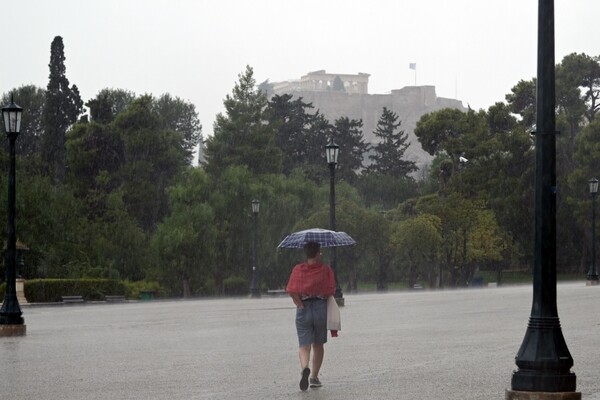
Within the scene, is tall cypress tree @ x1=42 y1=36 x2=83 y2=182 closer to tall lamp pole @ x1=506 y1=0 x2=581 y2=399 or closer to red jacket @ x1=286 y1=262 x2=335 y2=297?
red jacket @ x1=286 y1=262 x2=335 y2=297

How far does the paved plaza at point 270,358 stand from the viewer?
14047mm

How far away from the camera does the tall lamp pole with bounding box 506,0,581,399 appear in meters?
11.3

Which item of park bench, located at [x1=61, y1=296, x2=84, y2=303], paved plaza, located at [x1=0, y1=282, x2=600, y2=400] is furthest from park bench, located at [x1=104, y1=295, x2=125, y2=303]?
paved plaza, located at [x1=0, y1=282, x2=600, y2=400]

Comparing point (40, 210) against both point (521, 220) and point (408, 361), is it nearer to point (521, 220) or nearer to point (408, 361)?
point (521, 220)

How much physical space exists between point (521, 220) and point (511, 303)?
55839mm

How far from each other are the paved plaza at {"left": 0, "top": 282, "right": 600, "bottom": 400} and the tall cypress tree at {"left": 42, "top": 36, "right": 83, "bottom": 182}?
6643 cm

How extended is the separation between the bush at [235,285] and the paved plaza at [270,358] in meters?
48.5

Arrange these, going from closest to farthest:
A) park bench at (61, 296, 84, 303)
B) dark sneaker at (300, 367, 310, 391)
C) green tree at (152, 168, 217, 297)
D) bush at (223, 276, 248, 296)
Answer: dark sneaker at (300, 367, 310, 391)
park bench at (61, 296, 84, 303)
green tree at (152, 168, 217, 297)
bush at (223, 276, 248, 296)

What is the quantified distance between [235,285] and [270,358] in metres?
62.7

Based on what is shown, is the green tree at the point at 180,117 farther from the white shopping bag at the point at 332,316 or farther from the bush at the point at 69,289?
the white shopping bag at the point at 332,316

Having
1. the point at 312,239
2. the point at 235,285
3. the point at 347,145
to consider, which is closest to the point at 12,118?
the point at 312,239

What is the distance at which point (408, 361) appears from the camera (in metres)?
17.8

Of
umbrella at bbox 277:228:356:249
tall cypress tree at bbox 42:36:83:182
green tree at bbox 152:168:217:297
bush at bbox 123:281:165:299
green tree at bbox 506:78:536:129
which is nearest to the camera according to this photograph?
umbrella at bbox 277:228:356:249

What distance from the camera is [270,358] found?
1875cm
